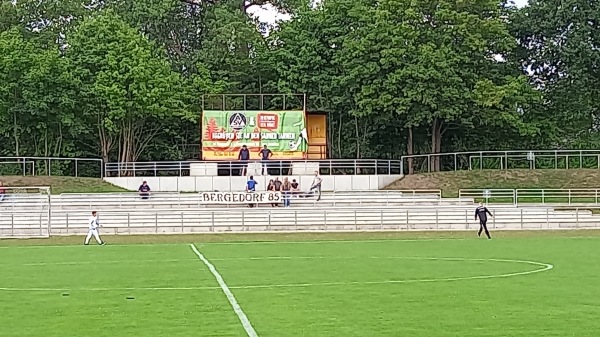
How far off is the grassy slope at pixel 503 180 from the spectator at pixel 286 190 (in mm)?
8203

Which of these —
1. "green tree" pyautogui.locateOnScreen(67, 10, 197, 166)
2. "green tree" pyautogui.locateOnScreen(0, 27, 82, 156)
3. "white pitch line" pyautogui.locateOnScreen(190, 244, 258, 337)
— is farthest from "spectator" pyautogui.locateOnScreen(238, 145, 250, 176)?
"white pitch line" pyautogui.locateOnScreen(190, 244, 258, 337)

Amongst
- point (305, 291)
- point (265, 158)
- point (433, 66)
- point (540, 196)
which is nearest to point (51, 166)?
point (265, 158)

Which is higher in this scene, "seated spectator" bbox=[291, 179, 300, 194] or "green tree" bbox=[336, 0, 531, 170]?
"green tree" bbox=[336, 0, 531, 170]

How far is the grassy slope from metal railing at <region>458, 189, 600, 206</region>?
2.56 m

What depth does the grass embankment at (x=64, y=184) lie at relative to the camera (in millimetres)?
54250

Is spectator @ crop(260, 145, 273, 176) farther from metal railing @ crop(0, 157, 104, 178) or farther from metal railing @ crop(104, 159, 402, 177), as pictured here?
metal railing @ crop(0, 157, 104, 178)

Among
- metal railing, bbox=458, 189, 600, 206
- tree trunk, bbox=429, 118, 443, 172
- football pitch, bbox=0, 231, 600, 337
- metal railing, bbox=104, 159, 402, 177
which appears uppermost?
tree trunk, bbox=429, 118, 443, 172

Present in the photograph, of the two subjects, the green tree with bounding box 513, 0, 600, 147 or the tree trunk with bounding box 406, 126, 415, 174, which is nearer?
the tree trunk with bounding box 406, 126, 415, 174

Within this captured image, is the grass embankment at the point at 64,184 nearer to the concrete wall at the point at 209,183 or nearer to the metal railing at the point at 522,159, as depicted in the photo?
the concrete wall at the point at 209,183

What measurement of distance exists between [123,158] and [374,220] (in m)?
27.6

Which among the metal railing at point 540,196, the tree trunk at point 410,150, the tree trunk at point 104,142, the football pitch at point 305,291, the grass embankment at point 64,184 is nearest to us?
the football pitch at point 305,291

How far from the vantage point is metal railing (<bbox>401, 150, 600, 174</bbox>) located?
57.4 m

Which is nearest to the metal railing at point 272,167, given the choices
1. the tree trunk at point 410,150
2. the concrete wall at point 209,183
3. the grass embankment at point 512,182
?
the concrete wall at point 209,183

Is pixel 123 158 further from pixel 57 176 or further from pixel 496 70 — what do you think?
pixel 496 70
